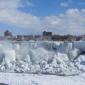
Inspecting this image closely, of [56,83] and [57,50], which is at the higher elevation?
[57,50]

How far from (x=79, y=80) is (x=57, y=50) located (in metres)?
4.61

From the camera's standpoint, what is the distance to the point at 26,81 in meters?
8.99

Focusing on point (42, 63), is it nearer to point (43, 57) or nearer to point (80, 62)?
point (43, 57)

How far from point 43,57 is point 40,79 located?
12.7 ft

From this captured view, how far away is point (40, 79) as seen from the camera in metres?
9.13

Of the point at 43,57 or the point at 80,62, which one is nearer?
the point at 80,62

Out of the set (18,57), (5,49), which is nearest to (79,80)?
(18,57)

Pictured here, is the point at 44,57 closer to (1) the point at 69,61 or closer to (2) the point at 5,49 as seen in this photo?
(1) the point at 69,61

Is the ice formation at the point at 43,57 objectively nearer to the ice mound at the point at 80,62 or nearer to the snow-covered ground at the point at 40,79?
the ice mound at the point at 80,62

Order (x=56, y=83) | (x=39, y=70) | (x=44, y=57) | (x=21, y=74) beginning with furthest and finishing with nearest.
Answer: (x=44, y=57), (x=39, y=70), (x=21, y=74), (x=56, y=83)

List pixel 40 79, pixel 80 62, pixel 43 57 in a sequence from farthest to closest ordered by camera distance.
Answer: pixel 43 57 → pixel 80 62 → pixel 40 79

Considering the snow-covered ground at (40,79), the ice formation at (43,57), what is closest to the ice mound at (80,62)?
the ice formation at (43,57)

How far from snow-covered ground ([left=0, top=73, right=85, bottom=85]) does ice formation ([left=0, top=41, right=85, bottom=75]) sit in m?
0.71

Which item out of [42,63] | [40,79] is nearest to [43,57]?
[42,63]
